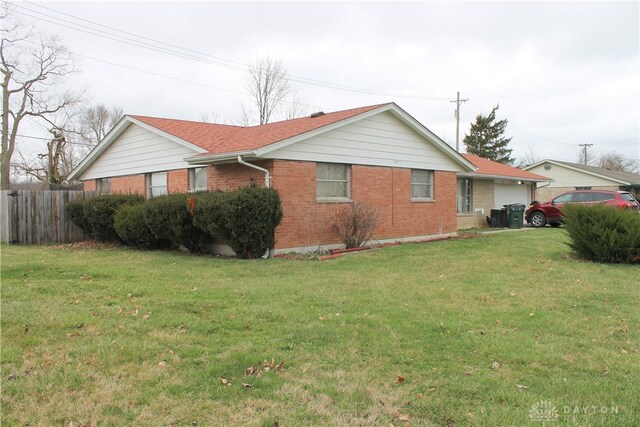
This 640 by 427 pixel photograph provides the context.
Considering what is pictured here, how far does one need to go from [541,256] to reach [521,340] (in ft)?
22.5

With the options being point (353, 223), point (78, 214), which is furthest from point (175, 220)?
point (78, 214)

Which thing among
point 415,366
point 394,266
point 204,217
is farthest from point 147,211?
point 415,366

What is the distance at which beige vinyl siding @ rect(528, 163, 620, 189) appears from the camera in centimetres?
3544

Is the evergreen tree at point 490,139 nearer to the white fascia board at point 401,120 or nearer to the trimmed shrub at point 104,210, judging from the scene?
the white fascia board at point 401,120

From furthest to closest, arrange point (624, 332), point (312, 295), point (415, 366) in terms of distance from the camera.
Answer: point (312, 295)
point (624, 332)
point (415, 366)

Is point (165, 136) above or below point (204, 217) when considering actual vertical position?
above

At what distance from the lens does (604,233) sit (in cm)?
1001

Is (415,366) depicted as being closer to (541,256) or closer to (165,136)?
(541,256)

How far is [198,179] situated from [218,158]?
236 centimetres

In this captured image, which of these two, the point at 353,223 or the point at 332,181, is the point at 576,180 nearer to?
the point at 332,181

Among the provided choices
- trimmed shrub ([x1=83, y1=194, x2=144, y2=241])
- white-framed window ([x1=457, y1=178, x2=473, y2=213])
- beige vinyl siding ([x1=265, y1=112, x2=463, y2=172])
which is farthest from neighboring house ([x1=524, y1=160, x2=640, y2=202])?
trimmed shrub ([x1=83, y1=194, x2=144, y2=241])

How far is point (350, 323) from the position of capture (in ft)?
18.3

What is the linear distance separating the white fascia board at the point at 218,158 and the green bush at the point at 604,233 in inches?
293

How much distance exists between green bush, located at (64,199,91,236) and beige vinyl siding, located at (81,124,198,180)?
2.20 meters
